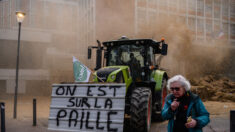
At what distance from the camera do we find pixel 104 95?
544 cm

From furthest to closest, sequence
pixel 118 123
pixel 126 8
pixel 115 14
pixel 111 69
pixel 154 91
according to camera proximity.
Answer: pixel 126 8, pixel 115 14, pixel 154 91, pixel 111 69, pixel 118 123

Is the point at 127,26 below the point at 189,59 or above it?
above

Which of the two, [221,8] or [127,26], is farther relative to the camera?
[221,8]

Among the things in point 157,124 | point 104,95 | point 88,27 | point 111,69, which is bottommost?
point 157,124

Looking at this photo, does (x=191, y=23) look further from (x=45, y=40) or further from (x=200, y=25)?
(x=45, y=40)

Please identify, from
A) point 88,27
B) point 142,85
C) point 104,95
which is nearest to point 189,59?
point 88,27

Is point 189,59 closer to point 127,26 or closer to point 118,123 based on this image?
point 127,26

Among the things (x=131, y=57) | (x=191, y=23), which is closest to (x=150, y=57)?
(x=131, y=57)

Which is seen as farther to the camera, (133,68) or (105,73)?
(133,68)

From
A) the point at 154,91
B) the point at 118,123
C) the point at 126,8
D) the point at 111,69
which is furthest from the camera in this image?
the point at 126,8

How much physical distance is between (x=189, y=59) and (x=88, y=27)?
33.8 feet

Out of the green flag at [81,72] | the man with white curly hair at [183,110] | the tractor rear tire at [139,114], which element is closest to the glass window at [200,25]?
the green flag at [81,72]

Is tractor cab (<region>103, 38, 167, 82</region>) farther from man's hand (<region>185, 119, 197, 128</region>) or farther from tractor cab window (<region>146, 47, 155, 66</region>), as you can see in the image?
A: man's hand (<region>185, 119, 197, 128</region>)

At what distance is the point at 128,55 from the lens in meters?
8.41
